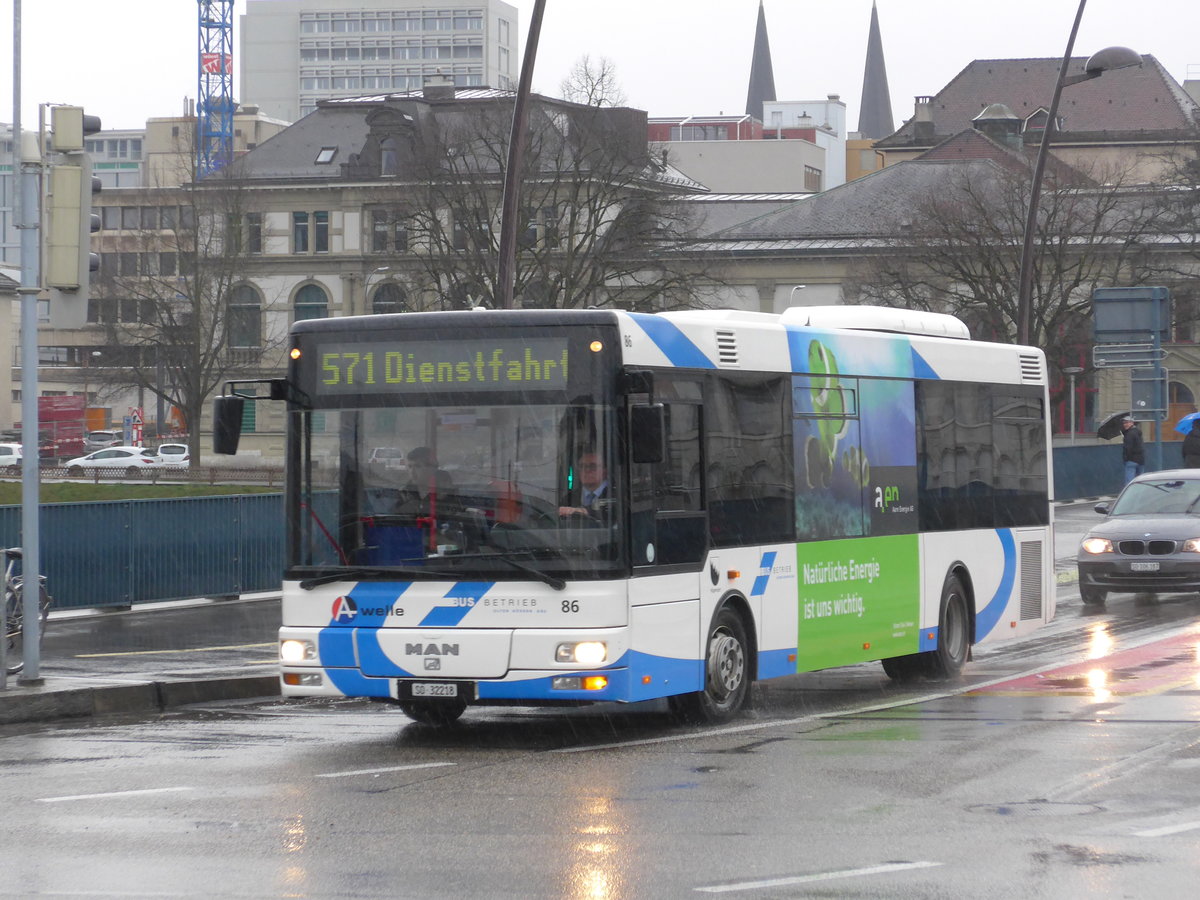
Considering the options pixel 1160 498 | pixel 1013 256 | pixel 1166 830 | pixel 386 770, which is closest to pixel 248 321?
pixel 1013 256

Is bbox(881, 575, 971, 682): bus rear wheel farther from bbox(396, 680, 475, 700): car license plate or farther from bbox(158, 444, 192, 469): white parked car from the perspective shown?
bbox(158, 444, 192, 469): white parked car

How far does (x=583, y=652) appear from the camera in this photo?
37.3 ft

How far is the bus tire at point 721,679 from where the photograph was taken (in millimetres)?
12430

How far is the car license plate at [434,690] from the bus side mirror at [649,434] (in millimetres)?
1752

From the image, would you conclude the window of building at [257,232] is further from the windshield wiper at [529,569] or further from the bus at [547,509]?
the windshield wiper at [529,569]

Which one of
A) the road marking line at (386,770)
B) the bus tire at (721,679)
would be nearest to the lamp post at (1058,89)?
the bus tire at (721,679)

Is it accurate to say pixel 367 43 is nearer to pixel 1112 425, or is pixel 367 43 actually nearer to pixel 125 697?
pixel 1112 425

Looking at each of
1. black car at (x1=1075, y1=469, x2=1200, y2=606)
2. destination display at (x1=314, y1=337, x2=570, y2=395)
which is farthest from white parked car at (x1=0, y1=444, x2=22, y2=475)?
destination display at (x1=314, y1=337, x2=570, y2=395)

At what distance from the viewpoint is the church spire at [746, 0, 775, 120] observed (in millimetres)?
178375

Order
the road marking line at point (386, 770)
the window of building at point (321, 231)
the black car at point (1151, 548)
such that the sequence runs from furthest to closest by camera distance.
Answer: the window of building at point (321, 231), the black car at point (1151, 548), the road marking line at point (386, 770)

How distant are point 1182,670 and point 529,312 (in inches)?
284

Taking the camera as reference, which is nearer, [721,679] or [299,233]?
[721,679]

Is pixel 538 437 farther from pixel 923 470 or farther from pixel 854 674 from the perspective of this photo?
pixel 854 674

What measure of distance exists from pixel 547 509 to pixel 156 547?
38.1ft
